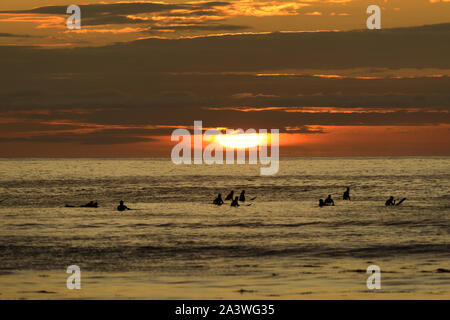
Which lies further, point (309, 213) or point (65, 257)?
point (309, 213)

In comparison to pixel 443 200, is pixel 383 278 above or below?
below

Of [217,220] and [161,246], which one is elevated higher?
[217,220]

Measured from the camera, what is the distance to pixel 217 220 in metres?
55.9

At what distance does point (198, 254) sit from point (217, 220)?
62.8ft

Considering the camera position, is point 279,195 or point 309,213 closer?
point 309,213

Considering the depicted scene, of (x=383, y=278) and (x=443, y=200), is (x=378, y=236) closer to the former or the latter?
(x=383, y=278)

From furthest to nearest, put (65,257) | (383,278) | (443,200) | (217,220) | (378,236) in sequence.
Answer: (443,200), (217,220), (378,236), (65,257), (383,278)

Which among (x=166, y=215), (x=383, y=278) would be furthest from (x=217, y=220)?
Result: (x=383, y=278)

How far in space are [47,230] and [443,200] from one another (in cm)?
4449
